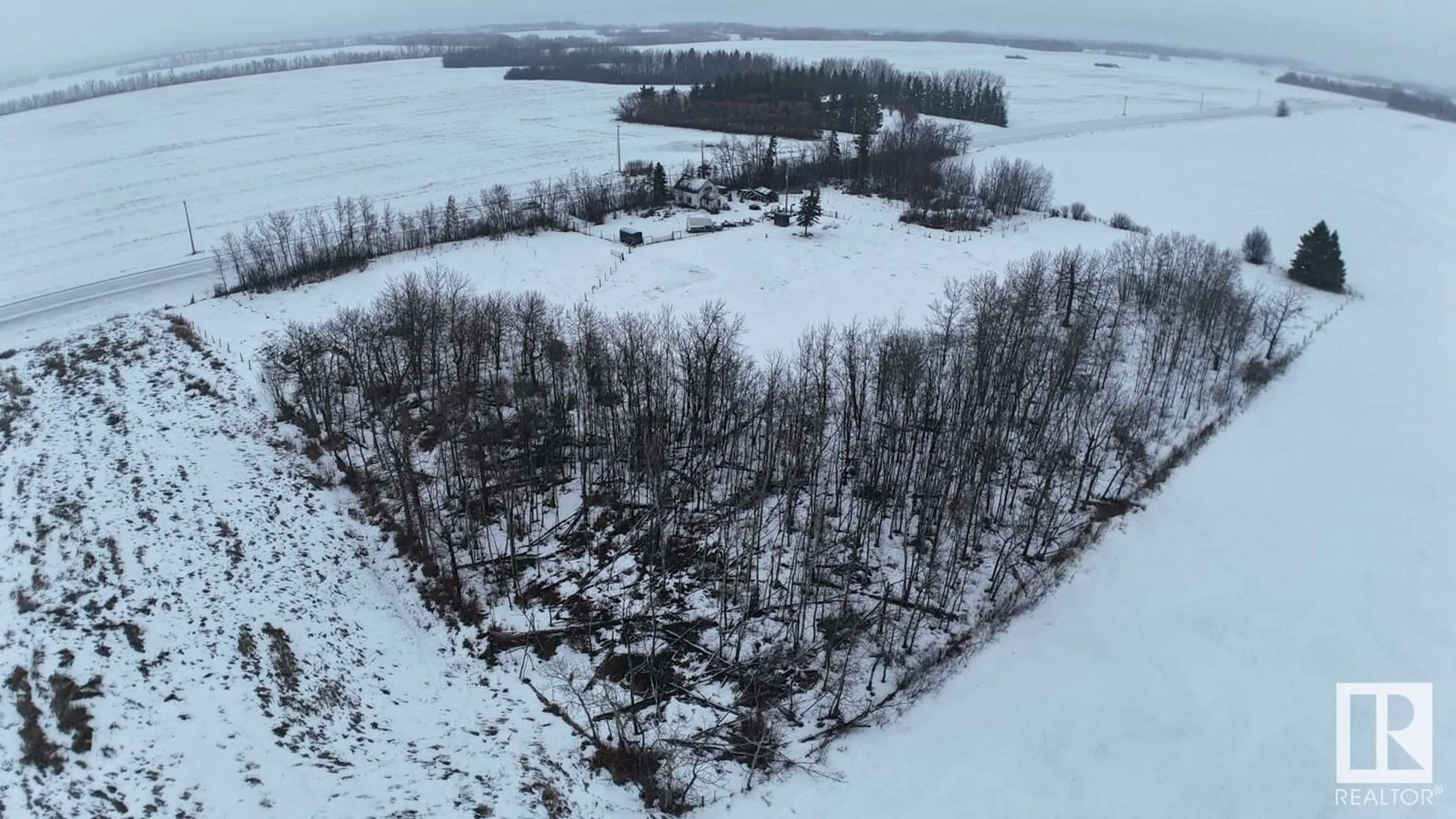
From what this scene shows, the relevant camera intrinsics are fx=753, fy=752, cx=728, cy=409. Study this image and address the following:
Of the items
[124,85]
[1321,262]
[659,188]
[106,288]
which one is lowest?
[106,288]

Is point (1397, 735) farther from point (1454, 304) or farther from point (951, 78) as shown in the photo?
point (951, 78)

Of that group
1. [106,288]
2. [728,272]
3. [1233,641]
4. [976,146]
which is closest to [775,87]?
[976,146]

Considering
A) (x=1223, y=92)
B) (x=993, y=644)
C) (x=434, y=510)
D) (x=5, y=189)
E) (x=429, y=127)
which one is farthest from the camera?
(x=1223, y=92)

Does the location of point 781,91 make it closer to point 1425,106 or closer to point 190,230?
point 190,230

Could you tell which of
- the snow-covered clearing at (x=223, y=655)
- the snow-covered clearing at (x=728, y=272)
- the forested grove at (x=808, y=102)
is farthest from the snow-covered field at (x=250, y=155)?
the snow-covered clearing at (x=223, y=655)

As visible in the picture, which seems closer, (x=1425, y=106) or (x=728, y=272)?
(x=728, y=272)

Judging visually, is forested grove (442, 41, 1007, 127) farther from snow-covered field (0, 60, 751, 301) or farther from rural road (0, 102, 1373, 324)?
rural road (0, 102, 1373, 324)

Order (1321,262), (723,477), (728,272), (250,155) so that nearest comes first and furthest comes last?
(723,477) < (728,272) < (1321,262) < (250,155)

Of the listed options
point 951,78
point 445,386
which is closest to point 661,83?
point 951,78
